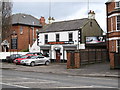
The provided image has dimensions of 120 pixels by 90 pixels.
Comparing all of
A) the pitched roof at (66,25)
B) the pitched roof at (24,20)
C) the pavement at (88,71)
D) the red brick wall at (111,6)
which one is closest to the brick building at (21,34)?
the pitched roof at (24,20)

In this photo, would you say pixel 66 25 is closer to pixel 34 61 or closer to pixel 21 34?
pixel 34 61

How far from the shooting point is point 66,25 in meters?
42.0

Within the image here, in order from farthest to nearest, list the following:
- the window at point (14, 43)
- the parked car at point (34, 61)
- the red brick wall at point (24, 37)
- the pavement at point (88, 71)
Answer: the red brick wall at point (24, 37) → the window at point (14, 43) → the parked car at point (34, 61) → the pavement at point (88, 71)

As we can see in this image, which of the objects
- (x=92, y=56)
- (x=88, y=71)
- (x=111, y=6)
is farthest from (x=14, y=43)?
(x=88, y=71)

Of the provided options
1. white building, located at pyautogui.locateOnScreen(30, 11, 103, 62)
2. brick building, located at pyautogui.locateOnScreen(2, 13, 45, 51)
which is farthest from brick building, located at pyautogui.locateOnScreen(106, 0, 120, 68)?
brick building, located at pyautogui.locateOnScreen(2, 13, 45, 51)

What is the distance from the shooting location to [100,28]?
42.9m

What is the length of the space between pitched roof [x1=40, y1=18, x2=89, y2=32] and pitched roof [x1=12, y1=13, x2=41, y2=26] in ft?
37.6

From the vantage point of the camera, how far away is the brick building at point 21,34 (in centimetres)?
5250

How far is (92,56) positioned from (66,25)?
12.6m

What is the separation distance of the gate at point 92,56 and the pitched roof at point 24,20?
26.2 metres

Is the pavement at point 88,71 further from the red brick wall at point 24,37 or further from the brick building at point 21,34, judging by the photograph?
the red brick wall at point 24,37

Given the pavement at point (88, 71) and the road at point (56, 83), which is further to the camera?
the pavement at point (88, 71)

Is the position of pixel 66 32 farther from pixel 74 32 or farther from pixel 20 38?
pixel 20 38

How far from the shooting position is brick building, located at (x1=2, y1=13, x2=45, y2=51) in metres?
52.5
